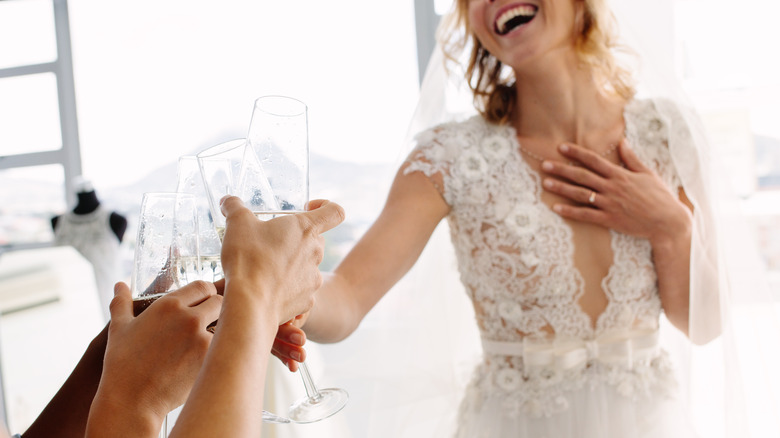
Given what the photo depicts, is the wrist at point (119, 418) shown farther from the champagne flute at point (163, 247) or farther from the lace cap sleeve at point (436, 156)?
the lace cap sleeve at point (436, 156)

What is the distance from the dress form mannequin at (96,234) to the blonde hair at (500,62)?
2.46 metres

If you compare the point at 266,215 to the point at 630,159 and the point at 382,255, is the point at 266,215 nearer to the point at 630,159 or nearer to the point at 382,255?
the point at 382,255

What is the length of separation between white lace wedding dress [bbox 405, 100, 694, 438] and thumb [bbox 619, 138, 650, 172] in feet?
0.17

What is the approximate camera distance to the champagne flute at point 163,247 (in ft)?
2.64

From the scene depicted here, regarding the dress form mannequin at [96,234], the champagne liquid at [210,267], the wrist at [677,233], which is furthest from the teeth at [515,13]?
the dress form mannequin at [96,234]

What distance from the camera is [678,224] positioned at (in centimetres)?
134

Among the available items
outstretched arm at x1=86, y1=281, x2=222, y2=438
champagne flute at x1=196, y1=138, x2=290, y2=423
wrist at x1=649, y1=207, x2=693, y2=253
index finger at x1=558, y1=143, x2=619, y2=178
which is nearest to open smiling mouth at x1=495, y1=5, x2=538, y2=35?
index finger at x1=558, y1=143, x2=619, y2=178

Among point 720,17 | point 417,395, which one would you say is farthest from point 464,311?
point 720,17

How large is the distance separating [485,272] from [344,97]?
244 centimetres

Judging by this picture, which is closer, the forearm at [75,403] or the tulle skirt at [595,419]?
the forearm at [75,403]

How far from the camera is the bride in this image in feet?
4.38

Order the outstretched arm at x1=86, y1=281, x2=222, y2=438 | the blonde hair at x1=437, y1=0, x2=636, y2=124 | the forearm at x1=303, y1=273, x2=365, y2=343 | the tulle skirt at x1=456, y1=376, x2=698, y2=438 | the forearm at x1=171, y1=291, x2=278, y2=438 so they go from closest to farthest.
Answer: the forearm at x1=171, y1=291, x2=278, y2=438
the outstretched arm at x1=86, y1=281, x2=222, y2=438
the forearm at x1=303, y1=273, x2=365, y2=343
the tulle skirt at x1=456, y1=376, x2=698, y2=438
the blonde hair at x1=437, y1=0, x2=636, y2=124

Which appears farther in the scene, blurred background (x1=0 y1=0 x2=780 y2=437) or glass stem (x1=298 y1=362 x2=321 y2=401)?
blurred background (x1=0 y1=0 x2=780 y2=437)

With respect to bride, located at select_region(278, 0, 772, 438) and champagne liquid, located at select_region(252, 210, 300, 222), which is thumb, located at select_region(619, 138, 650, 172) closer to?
bride, located at select_region(278, 0, 772, 438)
